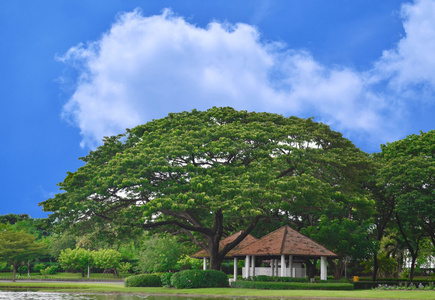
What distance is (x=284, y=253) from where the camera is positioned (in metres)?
40.8

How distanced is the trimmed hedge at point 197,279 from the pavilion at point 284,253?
3.65m

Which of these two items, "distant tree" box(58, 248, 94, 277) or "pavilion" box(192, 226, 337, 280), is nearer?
"pavilion" box(192, 226, 337, 280)

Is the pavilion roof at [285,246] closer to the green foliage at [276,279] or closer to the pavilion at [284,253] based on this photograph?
the pavilion at [284,253]

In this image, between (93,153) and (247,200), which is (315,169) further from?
(93,153)

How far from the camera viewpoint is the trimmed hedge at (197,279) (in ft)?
132

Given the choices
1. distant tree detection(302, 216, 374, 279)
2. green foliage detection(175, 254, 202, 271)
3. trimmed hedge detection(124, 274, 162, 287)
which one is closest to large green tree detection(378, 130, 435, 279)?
distant tree detection(302, 216, 374, 279)

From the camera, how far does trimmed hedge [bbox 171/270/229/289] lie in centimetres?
4025

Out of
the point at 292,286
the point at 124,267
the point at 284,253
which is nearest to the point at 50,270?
the point at 124,267

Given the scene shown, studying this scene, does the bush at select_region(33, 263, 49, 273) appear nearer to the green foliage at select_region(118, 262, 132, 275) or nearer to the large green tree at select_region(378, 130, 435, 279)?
the green foliage at select_region(118, 262, 132, 275)

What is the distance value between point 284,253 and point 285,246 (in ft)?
3.31

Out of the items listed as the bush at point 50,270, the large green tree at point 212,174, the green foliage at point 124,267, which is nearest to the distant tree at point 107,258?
the green foliage at point 124,267

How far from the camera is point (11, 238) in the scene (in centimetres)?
6688

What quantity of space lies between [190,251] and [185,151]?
28.0 meters

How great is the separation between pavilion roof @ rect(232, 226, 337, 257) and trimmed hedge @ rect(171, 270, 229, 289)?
3.75 meters
